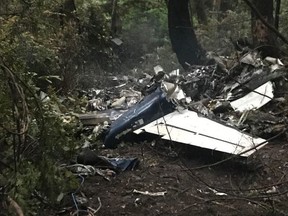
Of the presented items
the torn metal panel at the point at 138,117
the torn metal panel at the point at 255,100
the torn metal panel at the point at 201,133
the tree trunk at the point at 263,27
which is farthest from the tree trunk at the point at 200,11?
the torn metal panel at the point at 201,133

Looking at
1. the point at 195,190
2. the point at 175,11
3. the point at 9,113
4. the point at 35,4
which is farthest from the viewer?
the point at 175,11

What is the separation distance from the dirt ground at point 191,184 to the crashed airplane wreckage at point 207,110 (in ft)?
0.64

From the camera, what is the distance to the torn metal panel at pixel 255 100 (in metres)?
6.73

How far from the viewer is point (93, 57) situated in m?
12.0

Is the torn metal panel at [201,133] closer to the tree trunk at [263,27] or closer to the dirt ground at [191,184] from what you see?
the dirt ground at [191,184]

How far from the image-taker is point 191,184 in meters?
4.89

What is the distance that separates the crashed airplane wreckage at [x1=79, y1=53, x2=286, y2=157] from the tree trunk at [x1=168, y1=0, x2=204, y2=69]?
226cm

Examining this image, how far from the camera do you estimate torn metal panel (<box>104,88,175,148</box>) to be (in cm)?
630

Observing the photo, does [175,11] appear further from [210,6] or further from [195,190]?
[210,6]

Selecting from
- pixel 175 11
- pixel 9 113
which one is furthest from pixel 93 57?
pixel 9 113

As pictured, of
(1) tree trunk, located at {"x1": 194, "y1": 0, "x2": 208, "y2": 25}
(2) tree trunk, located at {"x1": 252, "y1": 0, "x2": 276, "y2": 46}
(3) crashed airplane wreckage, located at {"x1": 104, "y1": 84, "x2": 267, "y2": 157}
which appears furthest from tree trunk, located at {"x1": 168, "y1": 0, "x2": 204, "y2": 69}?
(1) tree trunk, located at {"x1": 194, "y1": 0, "x2": 208, "y2": 25}

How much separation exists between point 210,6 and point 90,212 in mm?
16053

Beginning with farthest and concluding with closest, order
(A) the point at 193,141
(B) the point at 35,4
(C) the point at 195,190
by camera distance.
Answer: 1. (B) the point at 35,4
2. (A) the point at 193,141
3. (C) the point at 195,190

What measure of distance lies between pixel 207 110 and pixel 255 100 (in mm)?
720
